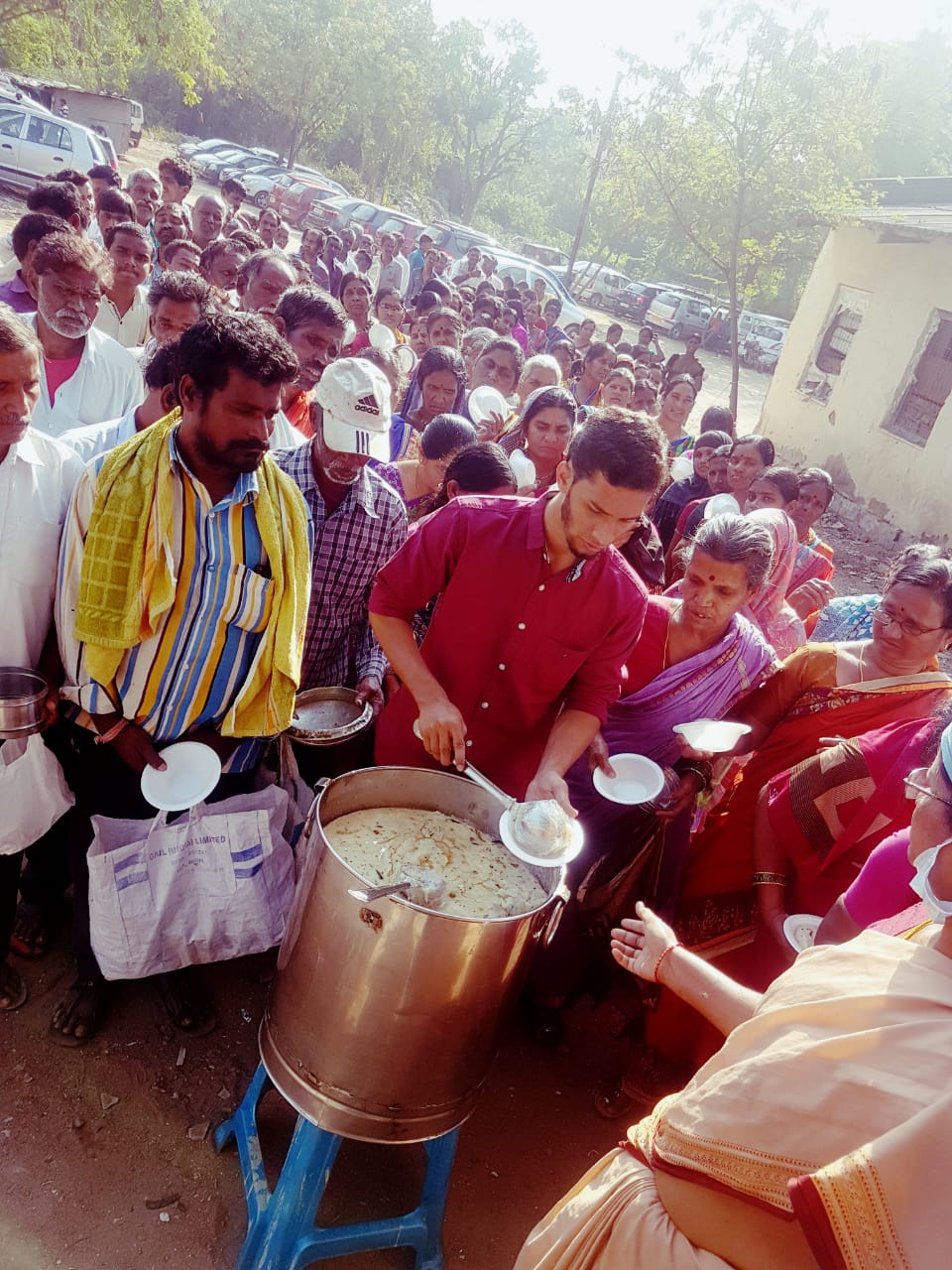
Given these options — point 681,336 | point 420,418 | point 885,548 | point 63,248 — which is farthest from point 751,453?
point 681,336

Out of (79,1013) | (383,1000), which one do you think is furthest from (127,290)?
(383,1000)

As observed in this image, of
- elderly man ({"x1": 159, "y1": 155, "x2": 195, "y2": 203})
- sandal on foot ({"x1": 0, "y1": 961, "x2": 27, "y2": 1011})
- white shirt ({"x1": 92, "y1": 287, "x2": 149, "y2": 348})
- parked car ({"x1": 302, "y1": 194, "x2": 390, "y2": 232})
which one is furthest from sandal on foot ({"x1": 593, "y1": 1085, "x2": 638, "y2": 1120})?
parked car ({"x1": 302, "y1": 194, "x2": 390, "y2": 232})

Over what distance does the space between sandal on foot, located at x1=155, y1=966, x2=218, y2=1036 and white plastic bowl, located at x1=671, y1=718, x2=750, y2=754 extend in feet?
6.04

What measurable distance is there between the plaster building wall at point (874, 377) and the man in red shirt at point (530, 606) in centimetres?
977

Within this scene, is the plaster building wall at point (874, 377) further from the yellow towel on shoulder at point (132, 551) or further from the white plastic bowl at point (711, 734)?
the yellow towel on shoulder at point (132, 551)

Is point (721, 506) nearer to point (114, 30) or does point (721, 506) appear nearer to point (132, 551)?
point (132, 551)

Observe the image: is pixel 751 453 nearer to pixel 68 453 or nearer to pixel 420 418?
pixel 420 418

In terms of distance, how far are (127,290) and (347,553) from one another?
149 inches

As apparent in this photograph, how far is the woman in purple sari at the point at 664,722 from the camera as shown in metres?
2.73

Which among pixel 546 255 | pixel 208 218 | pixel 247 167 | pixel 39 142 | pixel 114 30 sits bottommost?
pixel 208 218

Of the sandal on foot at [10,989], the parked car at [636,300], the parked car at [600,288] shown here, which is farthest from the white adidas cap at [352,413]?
the parked car at [600,288]

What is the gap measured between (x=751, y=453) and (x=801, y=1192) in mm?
4577

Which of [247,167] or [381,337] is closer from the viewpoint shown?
[381,337]

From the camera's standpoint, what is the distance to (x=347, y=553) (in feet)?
9.59
